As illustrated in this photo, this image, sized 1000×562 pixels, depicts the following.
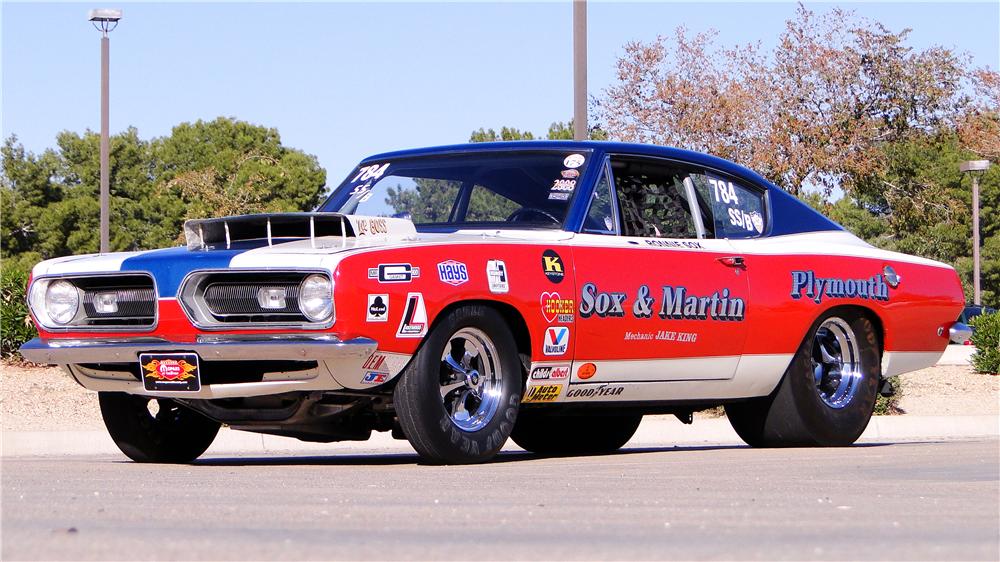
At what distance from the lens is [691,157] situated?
9.40 meters

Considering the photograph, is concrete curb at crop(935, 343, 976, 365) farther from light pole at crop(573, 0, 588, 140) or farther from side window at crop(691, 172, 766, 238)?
side window at crop(691, 172, 766, 238)

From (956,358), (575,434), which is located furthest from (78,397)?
(956,358)

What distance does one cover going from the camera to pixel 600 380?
324 inches

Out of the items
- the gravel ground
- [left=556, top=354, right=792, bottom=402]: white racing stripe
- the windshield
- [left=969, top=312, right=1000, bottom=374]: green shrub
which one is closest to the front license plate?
[left=556, top=354, right=792, bottom=402]: white racing stripe

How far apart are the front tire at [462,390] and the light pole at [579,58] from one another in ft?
24.6

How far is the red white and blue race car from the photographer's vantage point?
717 centimetres

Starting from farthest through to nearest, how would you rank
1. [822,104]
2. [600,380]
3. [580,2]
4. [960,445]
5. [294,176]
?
[294,176] < [822,104] < [580,2] < [960,445] < [600,380]

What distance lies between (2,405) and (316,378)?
975cm

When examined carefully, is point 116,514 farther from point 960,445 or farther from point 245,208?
point 245,208

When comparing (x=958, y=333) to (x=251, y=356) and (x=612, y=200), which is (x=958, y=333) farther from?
(x=251, y=356)

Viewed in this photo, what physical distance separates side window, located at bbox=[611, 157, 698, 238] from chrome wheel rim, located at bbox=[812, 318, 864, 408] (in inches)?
49.7

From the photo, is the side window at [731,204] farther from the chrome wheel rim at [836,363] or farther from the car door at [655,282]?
the chrome wheel rim at [836,363]

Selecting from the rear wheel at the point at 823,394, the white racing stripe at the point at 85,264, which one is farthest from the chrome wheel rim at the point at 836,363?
the white racing stripe at the point at 85,264

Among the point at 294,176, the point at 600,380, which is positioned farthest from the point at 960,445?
the point at 294,176
